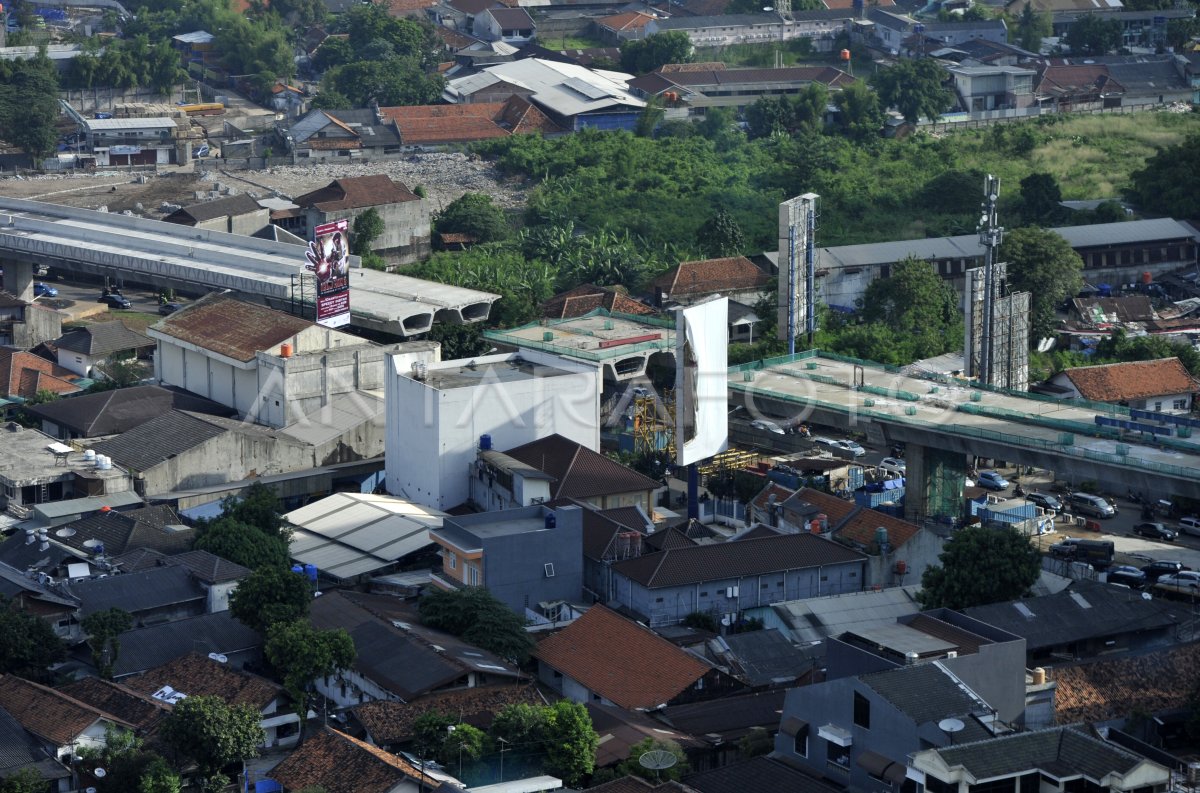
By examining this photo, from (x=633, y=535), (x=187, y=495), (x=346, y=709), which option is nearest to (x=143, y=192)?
(x=187, y=495)

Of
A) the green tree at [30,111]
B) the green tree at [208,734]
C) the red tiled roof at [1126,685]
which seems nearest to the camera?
the green tree at [208,734]

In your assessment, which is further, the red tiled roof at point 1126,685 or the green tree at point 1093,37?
the green tree at point 1093,37

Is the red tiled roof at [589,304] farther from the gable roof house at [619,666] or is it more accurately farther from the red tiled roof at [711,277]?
the gable roof house at [619,666]

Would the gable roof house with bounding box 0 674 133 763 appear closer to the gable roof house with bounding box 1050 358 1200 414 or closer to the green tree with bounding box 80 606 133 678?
the green tree with bounding box 80 606 133 678

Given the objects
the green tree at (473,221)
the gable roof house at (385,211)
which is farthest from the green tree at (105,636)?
the green tree at (473,221)

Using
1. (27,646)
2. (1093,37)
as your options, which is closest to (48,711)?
(27,646)

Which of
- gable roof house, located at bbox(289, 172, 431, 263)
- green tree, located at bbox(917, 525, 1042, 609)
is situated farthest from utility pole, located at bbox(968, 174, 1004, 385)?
gable roof house, located at bbox(289, 172, 431, 263)

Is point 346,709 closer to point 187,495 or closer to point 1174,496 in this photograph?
point 187,495
